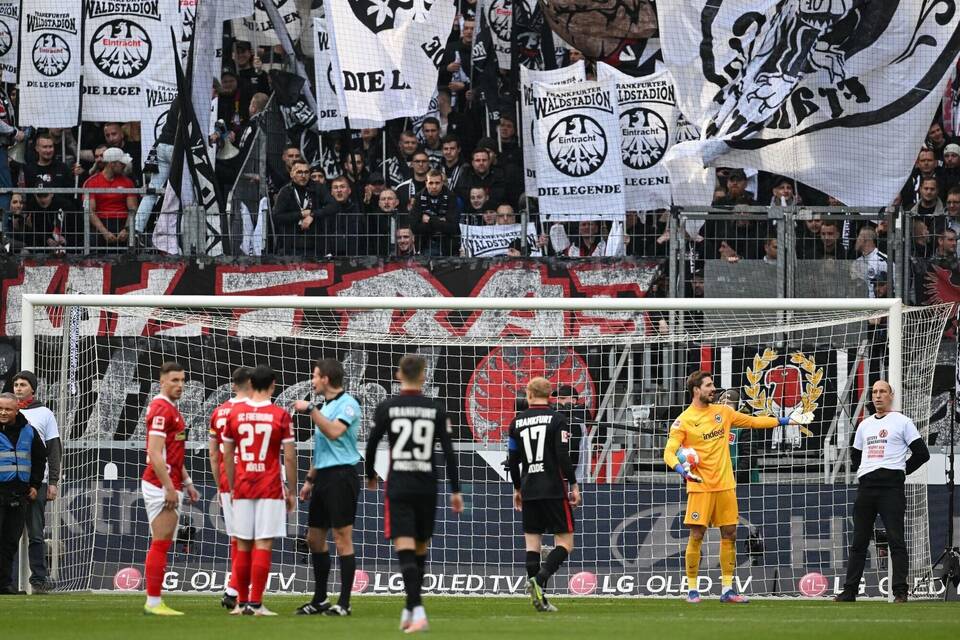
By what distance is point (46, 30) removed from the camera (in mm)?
17828

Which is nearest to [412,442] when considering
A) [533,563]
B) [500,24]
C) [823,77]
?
[533,563]

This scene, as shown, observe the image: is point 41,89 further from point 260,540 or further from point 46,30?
point 260,540

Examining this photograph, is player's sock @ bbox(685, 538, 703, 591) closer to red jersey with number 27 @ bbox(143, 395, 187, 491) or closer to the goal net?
the goal net

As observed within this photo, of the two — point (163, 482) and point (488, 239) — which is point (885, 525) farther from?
point (163, 482)

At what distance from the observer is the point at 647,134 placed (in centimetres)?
1781

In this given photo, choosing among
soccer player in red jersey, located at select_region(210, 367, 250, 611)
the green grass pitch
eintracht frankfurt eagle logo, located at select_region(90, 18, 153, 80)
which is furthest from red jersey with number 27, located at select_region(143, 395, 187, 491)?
eintracht frankfurt eagle logo, located at select_region(90, 18, 153, 80)

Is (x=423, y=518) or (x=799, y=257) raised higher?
(x=799, y=257)

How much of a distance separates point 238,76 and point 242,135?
1150 millimetres

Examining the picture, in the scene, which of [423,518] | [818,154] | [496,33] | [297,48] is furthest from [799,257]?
[423,518]

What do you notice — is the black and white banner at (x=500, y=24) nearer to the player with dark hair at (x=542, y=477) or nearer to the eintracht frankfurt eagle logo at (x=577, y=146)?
the eintracht frankfurt eagle logo at (x=577, y=146)

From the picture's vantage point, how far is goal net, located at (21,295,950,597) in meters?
15.3

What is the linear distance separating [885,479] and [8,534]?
848 cm

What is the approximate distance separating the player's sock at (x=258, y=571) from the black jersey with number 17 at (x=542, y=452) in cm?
239

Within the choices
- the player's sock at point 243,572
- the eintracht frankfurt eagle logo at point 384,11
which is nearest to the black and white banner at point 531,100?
the eintracht frankfurt eagle logo at point 384,11
